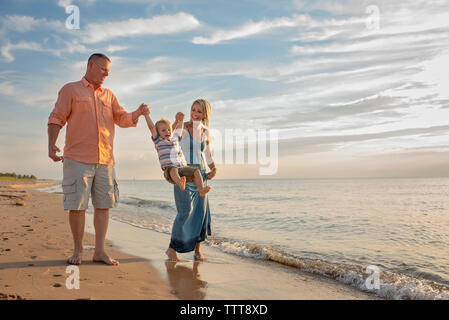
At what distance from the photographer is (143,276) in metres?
3.79

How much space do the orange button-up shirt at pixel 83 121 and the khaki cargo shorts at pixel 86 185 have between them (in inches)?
3.9

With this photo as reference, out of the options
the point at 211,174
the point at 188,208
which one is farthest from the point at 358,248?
the point at 188,208

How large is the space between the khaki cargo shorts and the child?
2.51 feet

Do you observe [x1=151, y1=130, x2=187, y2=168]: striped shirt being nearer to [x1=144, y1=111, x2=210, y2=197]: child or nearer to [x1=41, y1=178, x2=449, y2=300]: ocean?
[x1=144, y1=111, x2=210, y2=197]: child

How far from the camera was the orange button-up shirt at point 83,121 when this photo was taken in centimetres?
394

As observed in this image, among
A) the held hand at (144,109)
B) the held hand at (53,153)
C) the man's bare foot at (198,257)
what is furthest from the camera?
the man's bare foot at (198,257)

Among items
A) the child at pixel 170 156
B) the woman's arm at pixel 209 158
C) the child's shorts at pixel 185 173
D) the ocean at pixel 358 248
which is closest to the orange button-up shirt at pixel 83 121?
the child at pixel 170 156

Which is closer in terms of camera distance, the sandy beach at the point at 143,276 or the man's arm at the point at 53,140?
the sandy beach at the point at 143,276

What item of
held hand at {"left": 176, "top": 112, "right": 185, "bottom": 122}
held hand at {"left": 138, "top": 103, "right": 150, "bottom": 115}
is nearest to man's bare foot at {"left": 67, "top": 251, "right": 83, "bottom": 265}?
held hand at {"left": 138, "top": 103, "right": 150, "bottom": 115}

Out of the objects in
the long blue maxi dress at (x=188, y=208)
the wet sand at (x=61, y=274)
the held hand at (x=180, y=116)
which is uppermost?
the held hand at (x=180, y=116)

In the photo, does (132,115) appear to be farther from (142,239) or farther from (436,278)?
(436,278)

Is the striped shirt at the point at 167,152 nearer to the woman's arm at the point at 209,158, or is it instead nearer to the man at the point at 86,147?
the man at the point at 86,147
